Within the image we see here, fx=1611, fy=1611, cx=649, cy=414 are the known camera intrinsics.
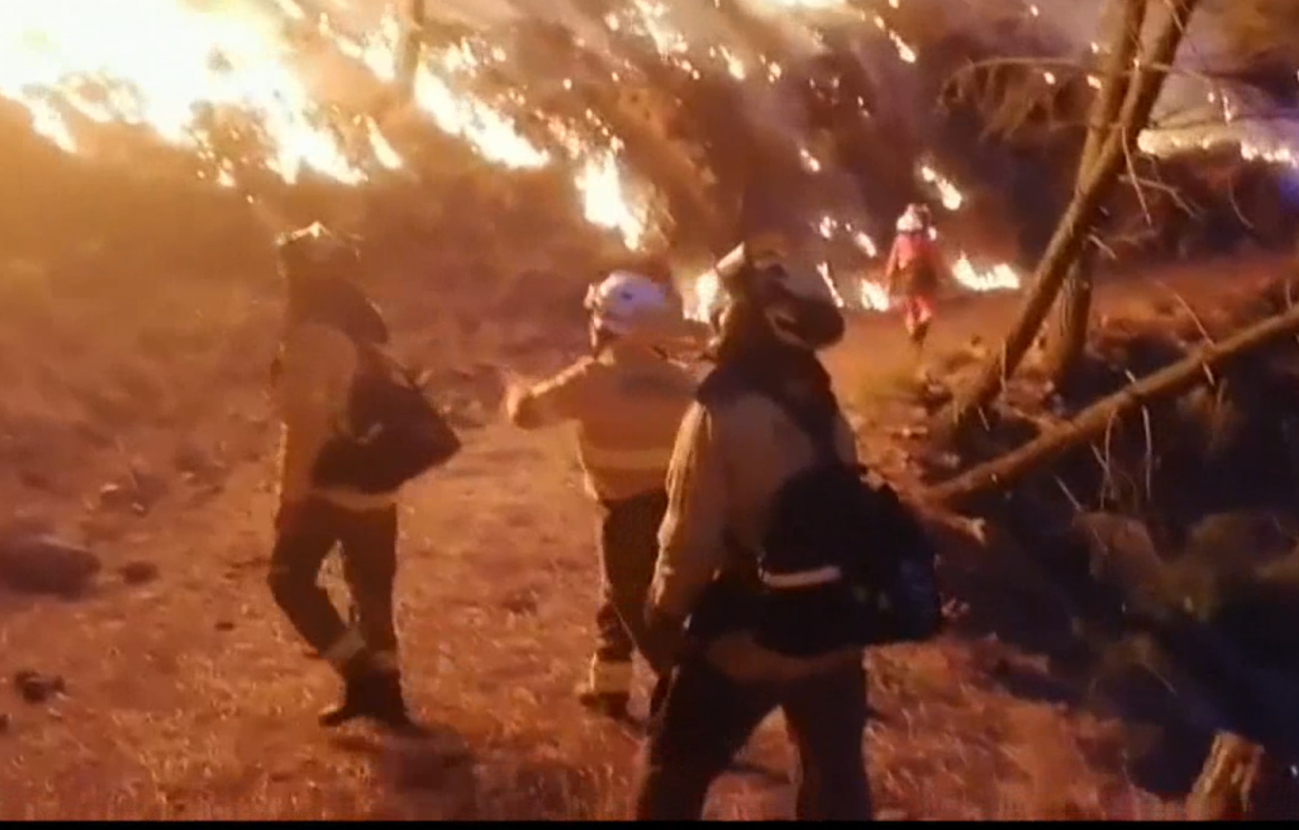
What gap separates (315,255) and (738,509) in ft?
2.23

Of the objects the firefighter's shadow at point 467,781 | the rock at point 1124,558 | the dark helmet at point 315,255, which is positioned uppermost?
the dark helmet at point 315,255

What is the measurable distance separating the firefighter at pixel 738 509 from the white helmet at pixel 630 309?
11.2 inches

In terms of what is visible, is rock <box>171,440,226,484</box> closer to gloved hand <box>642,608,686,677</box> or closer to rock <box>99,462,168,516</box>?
rock <box>99,462,168,516</box>

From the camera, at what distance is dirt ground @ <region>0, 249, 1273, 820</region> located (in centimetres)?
191

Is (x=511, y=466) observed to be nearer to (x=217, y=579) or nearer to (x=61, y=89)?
(x=217, y=579)

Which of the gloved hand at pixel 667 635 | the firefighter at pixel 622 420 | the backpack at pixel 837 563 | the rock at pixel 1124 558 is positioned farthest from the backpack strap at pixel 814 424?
the rock at pixel 1124 558

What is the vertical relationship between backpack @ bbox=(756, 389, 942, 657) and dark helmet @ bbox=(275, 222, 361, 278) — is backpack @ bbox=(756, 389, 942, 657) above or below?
below

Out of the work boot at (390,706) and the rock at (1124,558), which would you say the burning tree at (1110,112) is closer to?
the rock at (1124,558)

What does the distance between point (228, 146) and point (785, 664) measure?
1241mm

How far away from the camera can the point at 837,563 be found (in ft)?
5.37

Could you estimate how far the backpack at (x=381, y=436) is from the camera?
1.98 metres

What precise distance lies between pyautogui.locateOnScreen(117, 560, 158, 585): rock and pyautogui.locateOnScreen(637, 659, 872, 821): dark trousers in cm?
69

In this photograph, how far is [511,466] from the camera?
2.12 meters

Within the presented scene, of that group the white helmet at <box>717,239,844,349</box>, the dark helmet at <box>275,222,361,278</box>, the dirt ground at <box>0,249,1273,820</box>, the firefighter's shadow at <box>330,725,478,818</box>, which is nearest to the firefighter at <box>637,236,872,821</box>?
the white helmet at <box>717,239,844,349</box>
